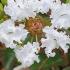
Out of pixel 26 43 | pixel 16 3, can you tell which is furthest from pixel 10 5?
pixel 26 43

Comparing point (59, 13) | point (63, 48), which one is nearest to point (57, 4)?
point (59, 13)

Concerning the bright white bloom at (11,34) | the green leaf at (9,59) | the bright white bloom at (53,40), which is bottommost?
the bright white bloom at (53,40)

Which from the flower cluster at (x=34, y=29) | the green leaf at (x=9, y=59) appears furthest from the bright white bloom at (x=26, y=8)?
the green leaf at (x=9, y=59)

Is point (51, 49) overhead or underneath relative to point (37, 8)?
underneath

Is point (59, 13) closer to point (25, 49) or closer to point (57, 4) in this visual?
point (57, 4)

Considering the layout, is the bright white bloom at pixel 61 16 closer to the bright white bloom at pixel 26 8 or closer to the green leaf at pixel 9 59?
the bright white bloom at pixel 26 8

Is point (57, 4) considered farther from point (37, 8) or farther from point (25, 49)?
point (25, 49)

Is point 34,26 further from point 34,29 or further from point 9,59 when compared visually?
point 9,59

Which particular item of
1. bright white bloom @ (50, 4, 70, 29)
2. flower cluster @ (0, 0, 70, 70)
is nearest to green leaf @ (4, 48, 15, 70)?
flower cluster @ (0, 0, 70, 70)
